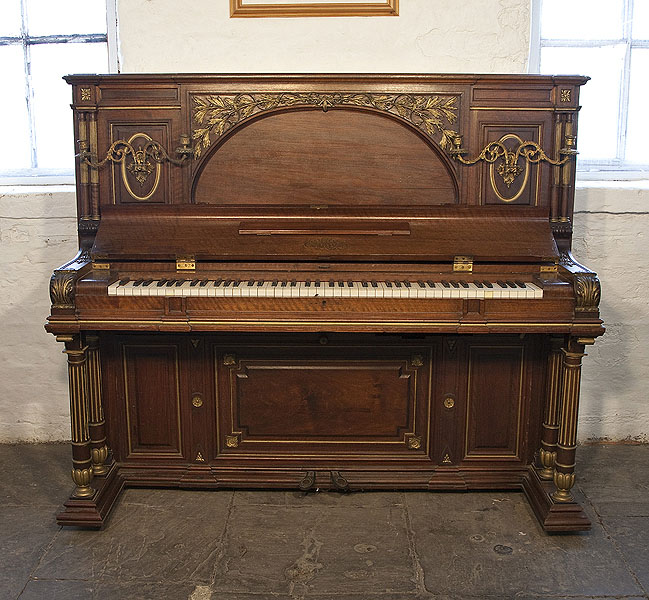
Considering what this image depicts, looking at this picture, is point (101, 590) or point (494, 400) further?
point (494, 400)

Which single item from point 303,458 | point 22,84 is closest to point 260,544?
point 303,458

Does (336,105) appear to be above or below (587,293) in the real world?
above

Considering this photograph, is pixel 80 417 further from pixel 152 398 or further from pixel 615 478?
pixel 615 478

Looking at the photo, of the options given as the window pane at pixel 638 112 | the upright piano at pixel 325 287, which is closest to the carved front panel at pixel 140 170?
the upright piano at pixel 325 287

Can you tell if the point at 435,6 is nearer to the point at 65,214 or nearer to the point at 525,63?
the point at 525,63

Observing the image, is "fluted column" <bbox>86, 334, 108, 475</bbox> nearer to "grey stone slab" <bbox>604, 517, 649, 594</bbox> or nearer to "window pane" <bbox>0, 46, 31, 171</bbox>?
"window pane" <bbox>0, 46, 31, 171</bbox>

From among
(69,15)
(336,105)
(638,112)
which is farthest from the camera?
(638,112)

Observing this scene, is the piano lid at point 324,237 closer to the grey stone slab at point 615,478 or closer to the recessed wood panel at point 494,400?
the recessed wood panel at point 494,400

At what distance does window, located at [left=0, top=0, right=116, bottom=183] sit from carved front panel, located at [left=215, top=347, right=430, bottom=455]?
5.40 ft

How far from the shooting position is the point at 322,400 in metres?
3.21

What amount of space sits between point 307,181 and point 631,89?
1.94m

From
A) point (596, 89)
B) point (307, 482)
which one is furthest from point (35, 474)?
point (596, 89)

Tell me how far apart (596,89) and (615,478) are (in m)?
1.95

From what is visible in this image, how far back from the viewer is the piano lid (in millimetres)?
2951
